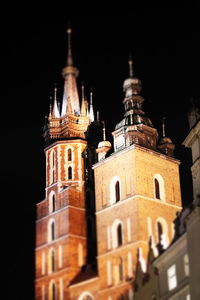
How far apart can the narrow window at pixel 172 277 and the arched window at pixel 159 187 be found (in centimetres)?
1643

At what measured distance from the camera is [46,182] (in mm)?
69500

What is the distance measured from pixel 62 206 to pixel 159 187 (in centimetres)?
961

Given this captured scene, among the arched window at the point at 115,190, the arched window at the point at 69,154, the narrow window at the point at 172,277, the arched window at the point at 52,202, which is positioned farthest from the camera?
the arched window at the point at 69,154

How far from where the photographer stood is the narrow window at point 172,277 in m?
44.9

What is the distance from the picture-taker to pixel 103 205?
62.2 m

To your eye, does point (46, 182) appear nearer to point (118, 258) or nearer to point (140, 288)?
point (118, 258)

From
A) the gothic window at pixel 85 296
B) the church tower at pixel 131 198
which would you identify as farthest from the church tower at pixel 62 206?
the church tower at pixel 131 198

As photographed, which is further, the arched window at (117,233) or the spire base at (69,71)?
the spire base at (69,71)

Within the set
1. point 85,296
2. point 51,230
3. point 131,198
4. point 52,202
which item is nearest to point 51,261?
point 51,230

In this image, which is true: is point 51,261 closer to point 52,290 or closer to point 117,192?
point 52,290

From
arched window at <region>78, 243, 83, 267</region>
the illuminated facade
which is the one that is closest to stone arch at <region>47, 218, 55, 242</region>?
the illuminated facade

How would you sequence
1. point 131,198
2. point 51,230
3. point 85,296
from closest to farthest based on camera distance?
point 131,198 < point 85,296 < point 51,230

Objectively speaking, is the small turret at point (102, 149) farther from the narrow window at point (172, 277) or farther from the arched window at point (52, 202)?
the narrow window at point (172, 277)

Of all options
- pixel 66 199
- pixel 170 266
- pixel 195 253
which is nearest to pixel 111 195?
pixel 66 199
